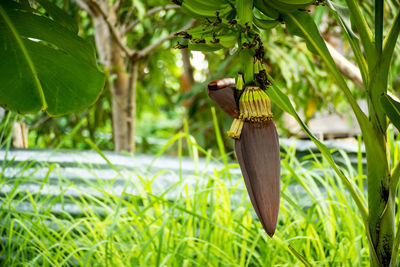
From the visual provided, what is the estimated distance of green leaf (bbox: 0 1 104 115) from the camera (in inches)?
22.4

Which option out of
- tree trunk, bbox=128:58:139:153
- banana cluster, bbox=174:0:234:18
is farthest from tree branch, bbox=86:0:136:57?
banana cluster, bbox=174:0:234:18

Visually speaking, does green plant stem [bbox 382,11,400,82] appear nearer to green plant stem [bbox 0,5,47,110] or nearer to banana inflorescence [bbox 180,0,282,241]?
banana inflorescence [bbox 180,0,282,241]

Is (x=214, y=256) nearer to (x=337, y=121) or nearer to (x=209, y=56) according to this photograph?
(x=209, y=56)

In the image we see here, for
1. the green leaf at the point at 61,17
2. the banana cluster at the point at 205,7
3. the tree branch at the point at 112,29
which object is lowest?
the banana cluster at the point at 205,7

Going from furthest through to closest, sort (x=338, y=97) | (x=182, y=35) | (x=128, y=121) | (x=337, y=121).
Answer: (x=337, y=121) < (x=338, y=97) < (x=128, y=121) < (x=182, y=35)

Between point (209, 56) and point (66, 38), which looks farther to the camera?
point (209, 56)

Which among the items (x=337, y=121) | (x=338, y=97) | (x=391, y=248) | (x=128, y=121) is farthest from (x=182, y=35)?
(x=337, y=121)

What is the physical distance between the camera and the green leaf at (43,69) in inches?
22.4

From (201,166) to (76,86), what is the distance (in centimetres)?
82

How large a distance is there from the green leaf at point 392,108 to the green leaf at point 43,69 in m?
0.39

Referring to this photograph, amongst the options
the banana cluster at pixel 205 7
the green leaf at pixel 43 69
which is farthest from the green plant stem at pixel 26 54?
the banana cluster at pixel 205 7

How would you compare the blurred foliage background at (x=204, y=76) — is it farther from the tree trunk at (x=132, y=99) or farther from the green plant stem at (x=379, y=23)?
the green plant stem at (x=379, y=23)

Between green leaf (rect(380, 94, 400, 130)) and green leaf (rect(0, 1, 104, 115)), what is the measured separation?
0.39 m

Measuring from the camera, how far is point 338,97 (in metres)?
2.04
